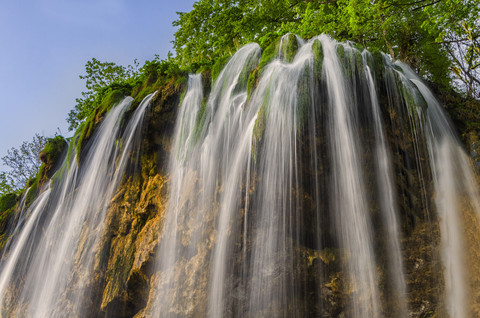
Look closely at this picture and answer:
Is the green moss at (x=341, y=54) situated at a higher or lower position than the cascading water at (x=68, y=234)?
higher

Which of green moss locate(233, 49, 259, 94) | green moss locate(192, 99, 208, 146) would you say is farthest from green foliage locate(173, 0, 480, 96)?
green moss locate(192, 99, 208, 146)

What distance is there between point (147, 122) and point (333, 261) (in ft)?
19.8

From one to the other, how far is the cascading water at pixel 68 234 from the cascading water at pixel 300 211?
92 millimetres

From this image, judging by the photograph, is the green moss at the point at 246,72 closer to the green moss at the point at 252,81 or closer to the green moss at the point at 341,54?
the green moss at the point at 252,81

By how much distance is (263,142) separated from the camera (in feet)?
19.2

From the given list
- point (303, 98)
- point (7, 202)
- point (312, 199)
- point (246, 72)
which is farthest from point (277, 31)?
point (7, 202)

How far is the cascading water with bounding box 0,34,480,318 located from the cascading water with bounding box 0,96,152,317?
92mm

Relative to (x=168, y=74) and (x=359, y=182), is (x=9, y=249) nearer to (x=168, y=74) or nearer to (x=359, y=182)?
(x=168, y=74)

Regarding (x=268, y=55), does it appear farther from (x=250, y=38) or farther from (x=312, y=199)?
(x=250, y=38)

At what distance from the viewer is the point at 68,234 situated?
846cm

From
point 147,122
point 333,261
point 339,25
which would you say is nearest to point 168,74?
point 147,122

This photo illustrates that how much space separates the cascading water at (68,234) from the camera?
758 centimetres

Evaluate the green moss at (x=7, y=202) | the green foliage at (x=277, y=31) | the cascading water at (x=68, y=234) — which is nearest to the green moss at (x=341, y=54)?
the green foliage at (x=277, y=31)

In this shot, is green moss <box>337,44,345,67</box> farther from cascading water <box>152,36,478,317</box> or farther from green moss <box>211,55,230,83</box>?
green moss <box>211,55,230,83</box>
